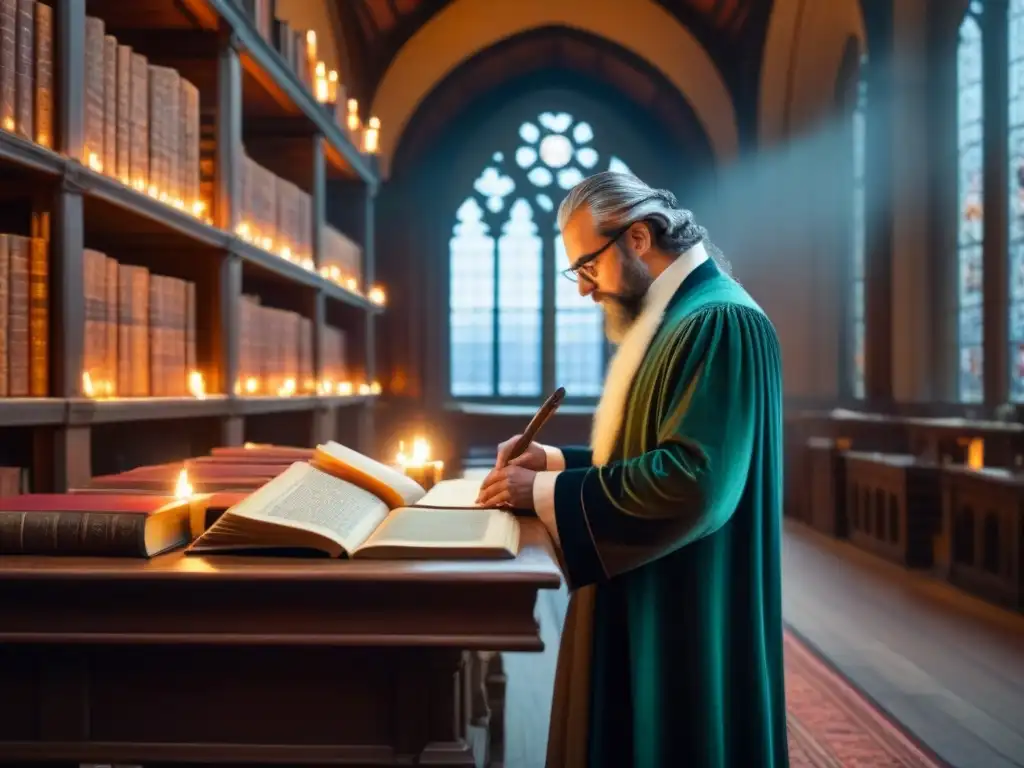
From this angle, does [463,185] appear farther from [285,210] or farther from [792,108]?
[285,210]

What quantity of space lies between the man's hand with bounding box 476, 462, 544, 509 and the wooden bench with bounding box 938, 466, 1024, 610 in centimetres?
423

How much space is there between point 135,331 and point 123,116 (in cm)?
60

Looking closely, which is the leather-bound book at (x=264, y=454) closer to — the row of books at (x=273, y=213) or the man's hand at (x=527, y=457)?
the man's hand at (x=527, y=457)

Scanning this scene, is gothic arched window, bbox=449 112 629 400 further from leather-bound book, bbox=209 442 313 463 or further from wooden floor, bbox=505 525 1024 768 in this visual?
leather-bound book, bbox=209 442 313 463

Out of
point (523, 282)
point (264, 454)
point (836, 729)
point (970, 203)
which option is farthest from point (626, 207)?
point (523, 282)

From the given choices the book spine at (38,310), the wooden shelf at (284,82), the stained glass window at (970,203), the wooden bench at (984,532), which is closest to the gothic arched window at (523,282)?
the stained glass window at (970,203)

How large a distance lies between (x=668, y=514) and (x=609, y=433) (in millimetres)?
400

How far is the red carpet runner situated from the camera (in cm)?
322

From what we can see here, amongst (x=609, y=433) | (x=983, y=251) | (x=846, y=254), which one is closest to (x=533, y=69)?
(x=846, y=254)

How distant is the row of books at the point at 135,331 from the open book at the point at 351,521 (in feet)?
3.10

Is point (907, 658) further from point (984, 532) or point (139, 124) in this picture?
point (139, 124)

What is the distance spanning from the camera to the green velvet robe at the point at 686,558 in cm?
174

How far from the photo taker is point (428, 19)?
34.4 feet

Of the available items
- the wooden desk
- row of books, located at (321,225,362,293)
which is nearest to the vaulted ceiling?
row of books, located at (321,225,362,293)
